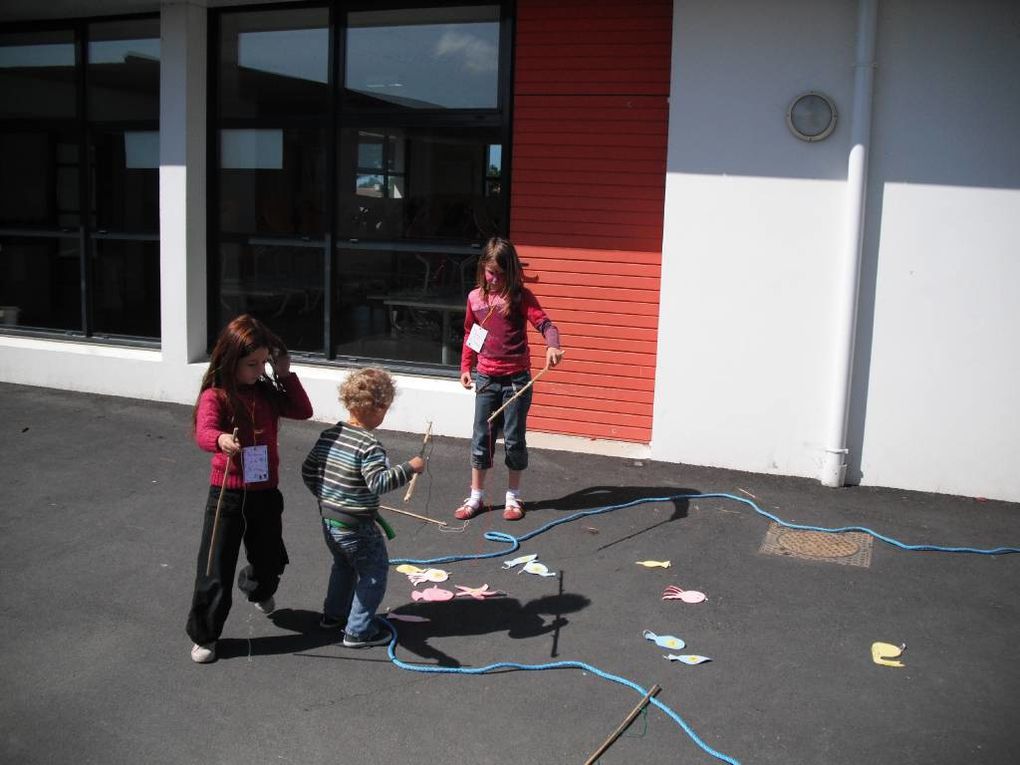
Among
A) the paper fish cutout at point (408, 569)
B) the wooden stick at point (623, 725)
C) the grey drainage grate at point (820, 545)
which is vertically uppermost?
the grey drainage grate at point (820, 545)

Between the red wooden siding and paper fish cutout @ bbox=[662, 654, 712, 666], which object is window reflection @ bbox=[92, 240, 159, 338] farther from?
paper fish cutout @ bbox=[662, 654, 712, 666]

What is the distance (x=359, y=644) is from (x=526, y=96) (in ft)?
16.7

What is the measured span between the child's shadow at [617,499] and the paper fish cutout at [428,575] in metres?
1.31

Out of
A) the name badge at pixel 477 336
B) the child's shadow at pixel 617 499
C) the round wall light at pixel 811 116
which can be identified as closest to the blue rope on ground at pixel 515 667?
the child's shadow at pixel 617 499

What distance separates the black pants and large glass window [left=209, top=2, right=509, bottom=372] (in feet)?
14.4

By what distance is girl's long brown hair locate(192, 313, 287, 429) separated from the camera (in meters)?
4.53

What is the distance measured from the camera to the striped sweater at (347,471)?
4543 millimetres

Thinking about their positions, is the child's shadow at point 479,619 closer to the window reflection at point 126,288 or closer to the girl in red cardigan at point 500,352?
the girl in red cardigan at point 500,352

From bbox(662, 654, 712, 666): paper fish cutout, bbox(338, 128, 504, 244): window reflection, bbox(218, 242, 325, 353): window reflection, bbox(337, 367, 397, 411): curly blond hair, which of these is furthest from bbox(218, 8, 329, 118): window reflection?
bbox(662, 654, 712, 666): paper fish cutout

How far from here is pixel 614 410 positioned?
8.33m

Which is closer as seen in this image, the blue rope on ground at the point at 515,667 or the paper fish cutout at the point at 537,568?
the blue rope on ground at the point at 515,667

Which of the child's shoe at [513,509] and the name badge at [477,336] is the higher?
the name badge at [477,336]

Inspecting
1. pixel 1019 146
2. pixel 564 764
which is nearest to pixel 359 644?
pixel 564 764

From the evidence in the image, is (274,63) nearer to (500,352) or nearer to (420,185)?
(420,185)
